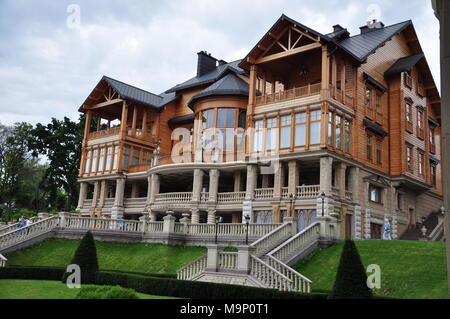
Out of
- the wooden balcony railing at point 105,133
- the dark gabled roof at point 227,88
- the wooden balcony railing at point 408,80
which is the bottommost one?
the wooden balcony railing at point 105,133

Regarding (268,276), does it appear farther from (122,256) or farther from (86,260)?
(122,256)

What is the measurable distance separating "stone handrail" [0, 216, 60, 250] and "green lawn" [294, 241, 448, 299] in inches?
720

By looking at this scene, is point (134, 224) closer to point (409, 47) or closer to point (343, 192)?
point (343, 192)

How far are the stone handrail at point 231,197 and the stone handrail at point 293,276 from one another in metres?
15.9

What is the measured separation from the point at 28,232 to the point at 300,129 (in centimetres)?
2005

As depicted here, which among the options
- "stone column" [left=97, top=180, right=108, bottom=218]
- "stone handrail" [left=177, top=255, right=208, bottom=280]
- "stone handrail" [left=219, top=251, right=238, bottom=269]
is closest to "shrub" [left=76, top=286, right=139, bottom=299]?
"stone handrail" [left=219, top=251, right=238, bottom=269]

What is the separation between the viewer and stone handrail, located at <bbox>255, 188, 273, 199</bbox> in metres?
34.7

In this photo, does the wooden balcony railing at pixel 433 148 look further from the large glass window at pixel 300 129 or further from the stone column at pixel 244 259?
the stone column at pixel 244 259

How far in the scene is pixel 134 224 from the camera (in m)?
30.5

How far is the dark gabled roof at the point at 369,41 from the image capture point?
3606cm

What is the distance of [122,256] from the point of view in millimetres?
27812

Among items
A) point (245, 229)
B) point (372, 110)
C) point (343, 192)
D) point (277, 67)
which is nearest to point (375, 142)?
point (372, 110)

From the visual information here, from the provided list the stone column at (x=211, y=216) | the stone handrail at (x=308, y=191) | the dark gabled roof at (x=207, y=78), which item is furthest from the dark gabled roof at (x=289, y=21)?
the stone column at (x=211, y=216)

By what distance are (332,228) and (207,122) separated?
17953 millimetres
